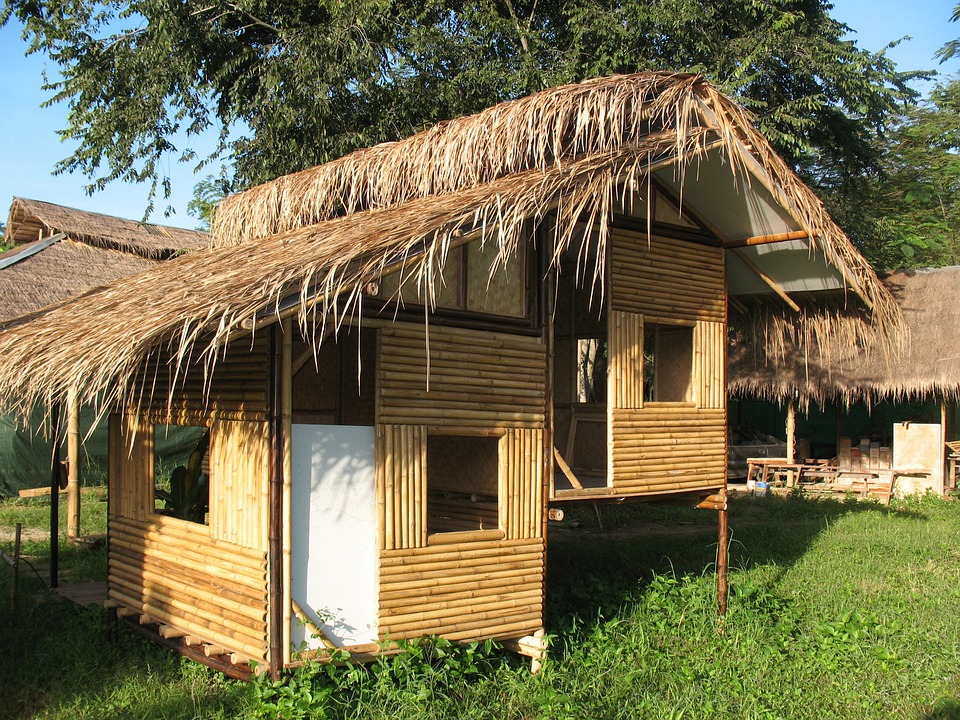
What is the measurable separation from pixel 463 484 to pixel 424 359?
84.0 inches

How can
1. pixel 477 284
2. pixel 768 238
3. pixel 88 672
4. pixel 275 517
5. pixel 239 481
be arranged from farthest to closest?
1. pixel 768 238
2. pixel 477 284
3. pixel 88 672
4. pixel 239 481
5. pixel 275 517

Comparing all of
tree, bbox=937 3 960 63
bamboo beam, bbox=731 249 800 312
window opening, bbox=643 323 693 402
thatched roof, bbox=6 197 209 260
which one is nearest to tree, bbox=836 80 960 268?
tree, bbox=937 3 960 63

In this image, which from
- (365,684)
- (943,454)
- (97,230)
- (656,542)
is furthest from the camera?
(943,454)

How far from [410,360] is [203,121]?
9.90m

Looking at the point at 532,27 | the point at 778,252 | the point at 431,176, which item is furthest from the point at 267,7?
the point at 778,252

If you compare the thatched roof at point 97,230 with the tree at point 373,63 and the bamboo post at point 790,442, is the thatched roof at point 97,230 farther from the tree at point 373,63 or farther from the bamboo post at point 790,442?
the bamboo post at point 790,442

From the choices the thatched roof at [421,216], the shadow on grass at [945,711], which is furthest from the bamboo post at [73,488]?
the shadow on grass at [945,711]

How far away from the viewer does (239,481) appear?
525 centimetres

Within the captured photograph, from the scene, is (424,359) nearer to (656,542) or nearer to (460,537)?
(460,537)

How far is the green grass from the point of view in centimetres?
510

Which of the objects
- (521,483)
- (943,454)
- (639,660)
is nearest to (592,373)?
(943,454)

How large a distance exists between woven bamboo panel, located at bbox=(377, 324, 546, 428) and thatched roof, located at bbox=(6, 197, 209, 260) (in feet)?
25.9

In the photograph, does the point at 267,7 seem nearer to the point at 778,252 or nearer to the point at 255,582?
the point at 778,252

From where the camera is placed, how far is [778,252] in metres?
7.62
